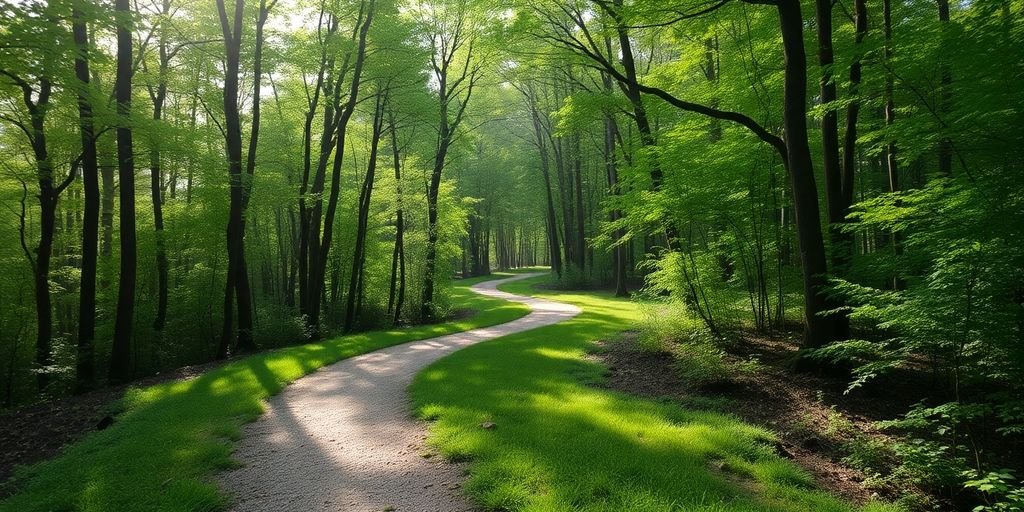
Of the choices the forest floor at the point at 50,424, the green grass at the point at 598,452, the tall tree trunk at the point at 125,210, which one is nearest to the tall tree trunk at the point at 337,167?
the tall tree trunk at the point at 125,210

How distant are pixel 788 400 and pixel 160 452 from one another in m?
8.11

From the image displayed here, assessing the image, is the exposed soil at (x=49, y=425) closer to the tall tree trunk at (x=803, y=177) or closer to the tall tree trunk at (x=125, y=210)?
the tall tree trunk at (x=125, y=210)

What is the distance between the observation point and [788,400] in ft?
21.4

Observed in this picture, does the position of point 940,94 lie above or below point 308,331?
above

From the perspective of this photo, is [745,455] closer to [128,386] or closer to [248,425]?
[248,425]

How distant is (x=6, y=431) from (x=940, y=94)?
54.5 ft

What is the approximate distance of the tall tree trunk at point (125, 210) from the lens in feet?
33.8

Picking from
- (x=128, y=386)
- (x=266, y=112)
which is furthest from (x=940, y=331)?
(x=266, y=112)

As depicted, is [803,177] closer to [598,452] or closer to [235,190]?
[598,452]

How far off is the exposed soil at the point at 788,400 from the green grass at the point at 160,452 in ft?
18.7

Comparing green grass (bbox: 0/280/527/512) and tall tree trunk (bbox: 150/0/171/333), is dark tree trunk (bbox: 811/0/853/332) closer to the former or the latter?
green grass (bbox: 0/280/527/512)

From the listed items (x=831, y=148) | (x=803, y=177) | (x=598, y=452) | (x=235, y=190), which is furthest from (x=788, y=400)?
(x=235, y=190)

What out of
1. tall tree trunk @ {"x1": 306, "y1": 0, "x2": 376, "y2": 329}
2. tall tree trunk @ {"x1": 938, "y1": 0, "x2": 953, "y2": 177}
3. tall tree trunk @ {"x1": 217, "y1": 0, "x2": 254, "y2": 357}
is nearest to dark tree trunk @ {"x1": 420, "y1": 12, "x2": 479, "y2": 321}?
tall tree trunk @ {"x1": 306, "y1": 0, "x2": 376, "y2": 329}

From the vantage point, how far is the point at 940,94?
793cm
